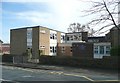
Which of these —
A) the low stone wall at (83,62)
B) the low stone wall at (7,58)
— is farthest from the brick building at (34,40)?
the low stone wall at (83,62)

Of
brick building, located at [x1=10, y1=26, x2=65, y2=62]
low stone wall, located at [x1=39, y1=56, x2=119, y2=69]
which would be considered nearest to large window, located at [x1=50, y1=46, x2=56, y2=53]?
brick building, located at [x1=10, y1=26, x2=65, y2=62]

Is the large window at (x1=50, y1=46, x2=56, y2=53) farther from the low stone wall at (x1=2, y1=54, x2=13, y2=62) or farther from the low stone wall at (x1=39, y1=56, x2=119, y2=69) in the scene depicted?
the low stone wall at (x1=39, y1=56, x2=119, y2=69)

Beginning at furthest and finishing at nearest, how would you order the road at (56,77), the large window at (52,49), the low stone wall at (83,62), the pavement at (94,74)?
the large window at (52,49), the low stone wall at (83,62), the pavement at (94,74), the road at (56,77)

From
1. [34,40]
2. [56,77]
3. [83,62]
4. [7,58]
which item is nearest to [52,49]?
[34,40]

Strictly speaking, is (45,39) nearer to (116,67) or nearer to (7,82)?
(116,67)

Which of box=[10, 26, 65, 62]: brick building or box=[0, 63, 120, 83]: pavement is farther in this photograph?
box=[10, 26, 65, 62]: brick building

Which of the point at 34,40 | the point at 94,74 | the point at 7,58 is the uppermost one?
the point at 34,40

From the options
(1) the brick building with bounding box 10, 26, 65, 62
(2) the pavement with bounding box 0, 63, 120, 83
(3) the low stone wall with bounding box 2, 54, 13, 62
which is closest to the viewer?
(2) the pavement with bounding box 0, 63, 120, 83

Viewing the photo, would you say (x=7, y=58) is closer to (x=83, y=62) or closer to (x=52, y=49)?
(x=83, y=62)

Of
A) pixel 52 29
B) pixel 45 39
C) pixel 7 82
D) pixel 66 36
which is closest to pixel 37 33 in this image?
pixel 45 39

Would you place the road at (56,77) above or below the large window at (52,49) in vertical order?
below

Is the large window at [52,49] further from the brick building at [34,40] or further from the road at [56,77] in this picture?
the road at [56,77]

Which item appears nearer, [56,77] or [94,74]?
[56,77]

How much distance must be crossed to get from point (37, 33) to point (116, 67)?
24286 millimetres
